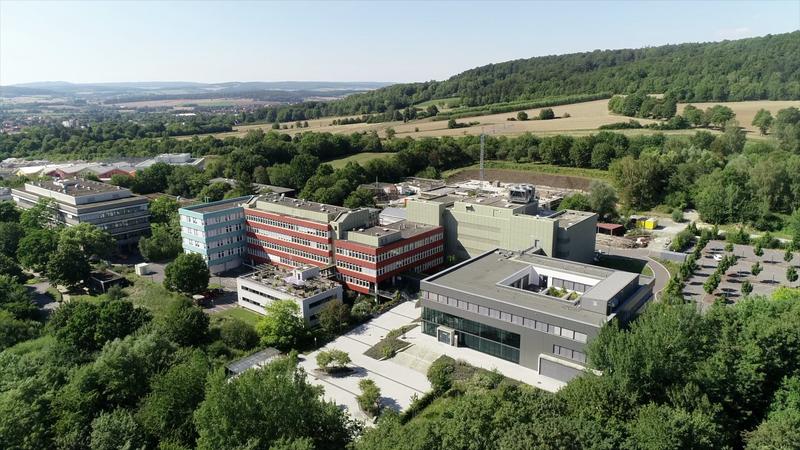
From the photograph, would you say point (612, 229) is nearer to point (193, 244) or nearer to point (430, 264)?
point (430, 264)

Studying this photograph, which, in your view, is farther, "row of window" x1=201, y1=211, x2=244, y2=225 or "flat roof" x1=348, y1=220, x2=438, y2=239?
"row of window" x1=201, y1=211, x2=244, y2=225

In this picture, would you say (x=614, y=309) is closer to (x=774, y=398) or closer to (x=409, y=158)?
(x=774, y=398)

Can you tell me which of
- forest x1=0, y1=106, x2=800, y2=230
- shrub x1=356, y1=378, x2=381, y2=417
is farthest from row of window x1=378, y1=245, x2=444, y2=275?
forest x1=0, y1=106, x2=800, y2=230

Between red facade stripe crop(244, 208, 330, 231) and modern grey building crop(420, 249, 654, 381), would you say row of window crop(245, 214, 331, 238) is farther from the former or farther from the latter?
modern grey building crop(420, 249, 654, 381)

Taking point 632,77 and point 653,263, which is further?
point 632,77

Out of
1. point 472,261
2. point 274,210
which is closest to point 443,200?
point 472,261

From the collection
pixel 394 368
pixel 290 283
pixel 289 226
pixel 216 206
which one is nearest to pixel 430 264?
pixel 290 283
